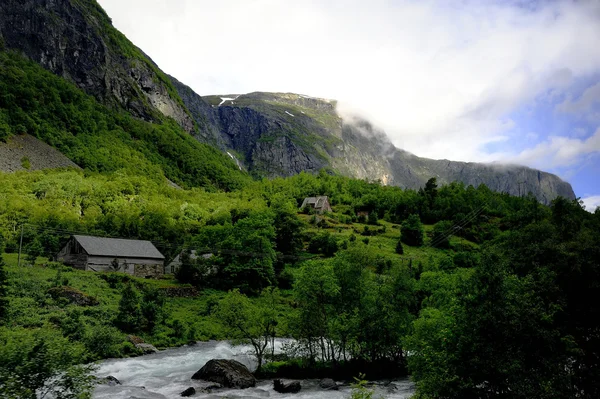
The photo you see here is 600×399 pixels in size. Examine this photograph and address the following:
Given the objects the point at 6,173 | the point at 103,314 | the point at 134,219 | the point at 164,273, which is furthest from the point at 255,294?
the point at 6,173

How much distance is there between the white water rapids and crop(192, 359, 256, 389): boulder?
75 centimetres

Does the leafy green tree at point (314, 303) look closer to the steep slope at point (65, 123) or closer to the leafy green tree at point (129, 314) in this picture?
the leafy green tree at point (129, 314)

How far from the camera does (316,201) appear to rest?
149750mm

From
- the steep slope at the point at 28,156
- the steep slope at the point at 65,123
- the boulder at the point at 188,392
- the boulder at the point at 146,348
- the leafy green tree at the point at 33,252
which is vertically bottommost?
the boulder at the point at 146,348

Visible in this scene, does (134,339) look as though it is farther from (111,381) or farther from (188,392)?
(188,392)

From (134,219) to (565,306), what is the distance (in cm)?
9551

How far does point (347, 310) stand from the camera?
38844 mm

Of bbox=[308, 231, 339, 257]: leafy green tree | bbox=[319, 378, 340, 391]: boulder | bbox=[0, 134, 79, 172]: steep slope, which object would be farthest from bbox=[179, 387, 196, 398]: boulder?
bbox=[0, 134, 79, 172]: steep slope

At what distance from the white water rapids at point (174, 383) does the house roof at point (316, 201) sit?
101m

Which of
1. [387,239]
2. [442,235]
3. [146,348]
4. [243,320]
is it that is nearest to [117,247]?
[146,348]

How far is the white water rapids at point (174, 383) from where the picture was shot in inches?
1189

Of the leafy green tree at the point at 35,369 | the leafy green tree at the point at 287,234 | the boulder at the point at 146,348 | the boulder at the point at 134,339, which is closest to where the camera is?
the leafy green tree at the point at 35,369

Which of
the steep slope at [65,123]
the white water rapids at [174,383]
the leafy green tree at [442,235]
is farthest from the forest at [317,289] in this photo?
the white water rapids at [174,383]

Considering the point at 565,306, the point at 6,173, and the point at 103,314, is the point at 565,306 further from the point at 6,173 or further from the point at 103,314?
the point at 6,173
